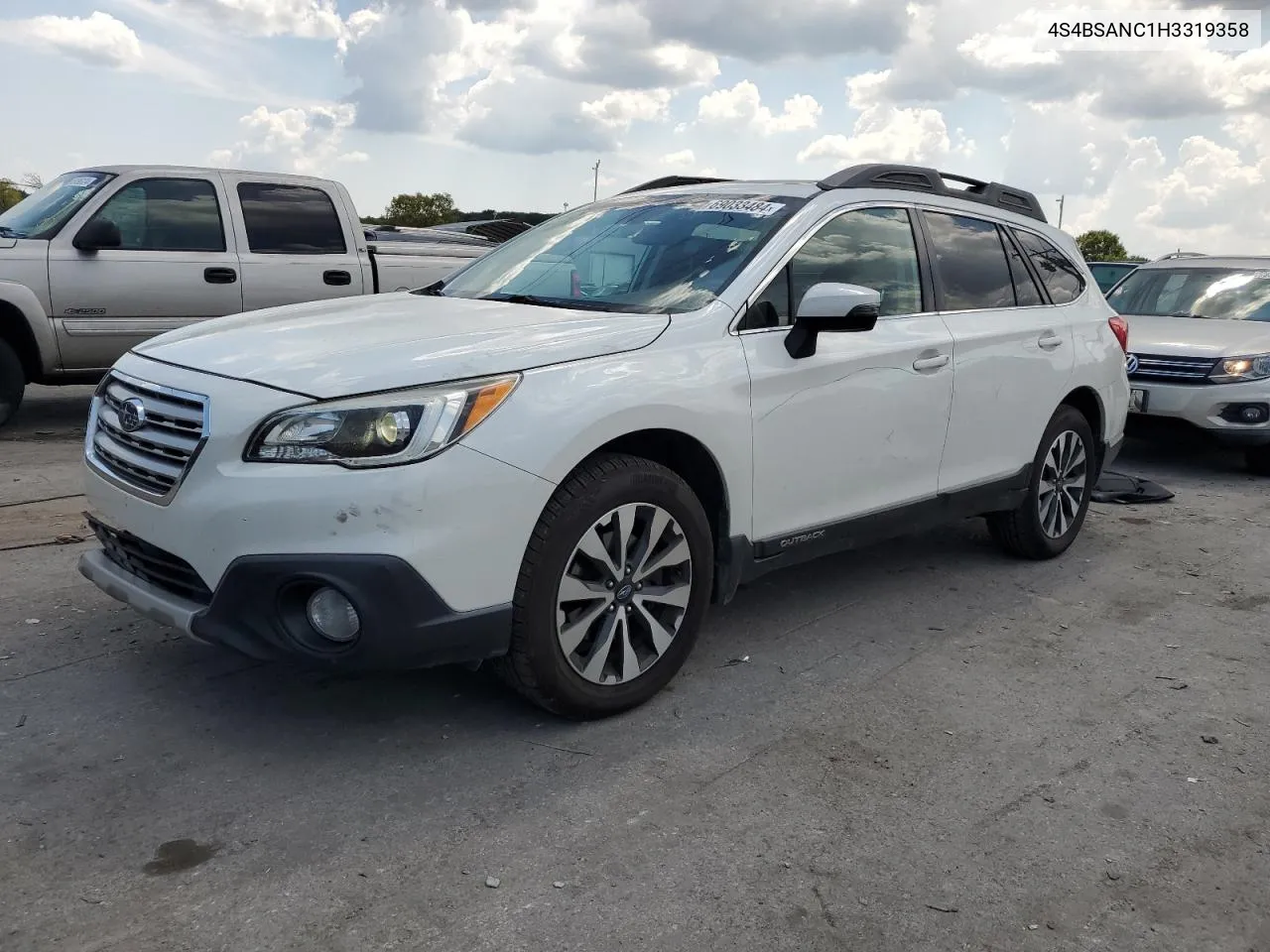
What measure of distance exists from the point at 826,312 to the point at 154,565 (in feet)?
7.45

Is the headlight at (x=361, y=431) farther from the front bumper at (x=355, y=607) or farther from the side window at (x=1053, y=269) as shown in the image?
the side window at (x=1053, y=269)

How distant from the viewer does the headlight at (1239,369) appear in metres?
8.19

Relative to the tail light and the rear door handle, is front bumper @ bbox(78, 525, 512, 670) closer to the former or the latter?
the rear door handle

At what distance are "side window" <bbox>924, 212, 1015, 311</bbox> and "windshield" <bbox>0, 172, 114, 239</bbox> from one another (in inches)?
242

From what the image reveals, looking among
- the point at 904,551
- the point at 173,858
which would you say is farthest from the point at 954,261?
the point at 173,858

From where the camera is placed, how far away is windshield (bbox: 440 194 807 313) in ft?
13.5

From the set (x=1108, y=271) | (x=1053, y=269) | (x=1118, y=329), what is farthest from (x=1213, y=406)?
(x=1108, y=271)

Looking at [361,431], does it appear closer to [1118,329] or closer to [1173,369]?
[1118,329]

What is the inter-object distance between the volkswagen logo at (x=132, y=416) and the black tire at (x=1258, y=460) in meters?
7.76

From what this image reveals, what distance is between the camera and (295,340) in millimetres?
3553

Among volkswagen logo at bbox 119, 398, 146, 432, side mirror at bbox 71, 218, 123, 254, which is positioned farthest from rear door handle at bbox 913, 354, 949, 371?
side mirror at bbox 71, 218, 123, 254

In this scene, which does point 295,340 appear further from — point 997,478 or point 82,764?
point 997,478

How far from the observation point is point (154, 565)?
11.2ft

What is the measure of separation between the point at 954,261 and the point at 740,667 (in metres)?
2.07
